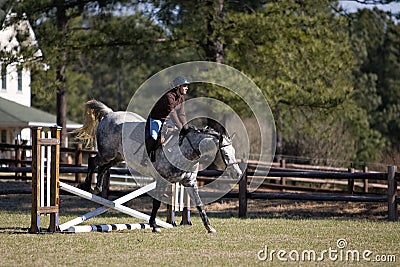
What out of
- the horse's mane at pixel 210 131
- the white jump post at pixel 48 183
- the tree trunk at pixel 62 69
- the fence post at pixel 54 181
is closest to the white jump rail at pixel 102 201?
the white jump post at pixel 48 183

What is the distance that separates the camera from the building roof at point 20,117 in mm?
34688

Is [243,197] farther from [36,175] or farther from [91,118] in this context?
[36,175]

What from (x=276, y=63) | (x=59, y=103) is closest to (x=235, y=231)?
(x=276, y=63)

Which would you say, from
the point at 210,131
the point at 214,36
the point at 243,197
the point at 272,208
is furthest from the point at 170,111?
the point at 214,36

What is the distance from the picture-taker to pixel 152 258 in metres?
9.45

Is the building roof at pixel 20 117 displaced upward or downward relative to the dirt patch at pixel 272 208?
upward

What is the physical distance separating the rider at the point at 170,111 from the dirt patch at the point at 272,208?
5635 mm

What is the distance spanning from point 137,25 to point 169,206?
10621 millimetres

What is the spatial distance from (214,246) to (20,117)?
26.2m

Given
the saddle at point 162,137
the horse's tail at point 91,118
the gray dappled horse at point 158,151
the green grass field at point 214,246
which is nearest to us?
the green grass field at point 214,246

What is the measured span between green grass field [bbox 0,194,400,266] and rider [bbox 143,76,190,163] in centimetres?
170

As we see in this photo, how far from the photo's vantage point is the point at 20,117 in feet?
116

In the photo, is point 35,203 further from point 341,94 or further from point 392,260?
point 341,94

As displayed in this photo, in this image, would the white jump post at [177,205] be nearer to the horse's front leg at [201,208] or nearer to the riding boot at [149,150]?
the horse's front leg at [201,208]
